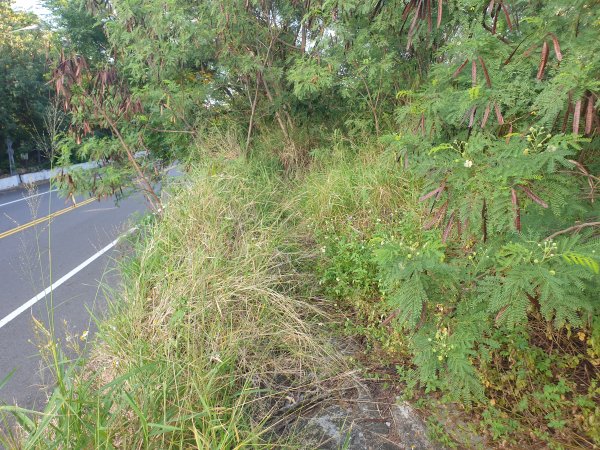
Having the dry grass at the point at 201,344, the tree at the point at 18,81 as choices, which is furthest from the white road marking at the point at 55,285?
the tree at the point at 18,81

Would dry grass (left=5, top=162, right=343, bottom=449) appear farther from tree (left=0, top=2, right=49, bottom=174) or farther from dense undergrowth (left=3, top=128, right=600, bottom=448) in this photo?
tree (left=0, top=2, right=49, bottom=174)

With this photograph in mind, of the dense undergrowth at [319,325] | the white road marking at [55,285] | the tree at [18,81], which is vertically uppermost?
the tree at [18,81]

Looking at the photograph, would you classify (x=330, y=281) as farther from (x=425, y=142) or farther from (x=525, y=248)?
(x=525, y=248)

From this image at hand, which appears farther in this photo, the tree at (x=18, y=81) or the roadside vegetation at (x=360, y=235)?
the tree at (x=18, y=81)

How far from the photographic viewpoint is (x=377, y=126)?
602cm

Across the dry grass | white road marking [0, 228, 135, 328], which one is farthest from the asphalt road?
the dry grass

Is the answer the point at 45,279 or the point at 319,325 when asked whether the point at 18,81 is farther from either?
the point at 319,325

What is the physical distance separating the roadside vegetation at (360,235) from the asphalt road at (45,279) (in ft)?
2.58

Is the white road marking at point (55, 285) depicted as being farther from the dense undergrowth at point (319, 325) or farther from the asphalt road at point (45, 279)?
the dense undergrowth at point (319, 325)

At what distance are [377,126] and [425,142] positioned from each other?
10.4ft

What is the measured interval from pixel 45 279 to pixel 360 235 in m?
4.80

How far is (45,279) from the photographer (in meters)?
6.47

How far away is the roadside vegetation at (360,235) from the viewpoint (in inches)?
85.7

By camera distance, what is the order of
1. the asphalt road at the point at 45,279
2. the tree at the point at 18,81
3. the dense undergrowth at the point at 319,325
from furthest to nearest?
the tree at the point at 18,81 < the asphalt road at the point at 45,279 < the dense undergrowth at the point at 319,325
